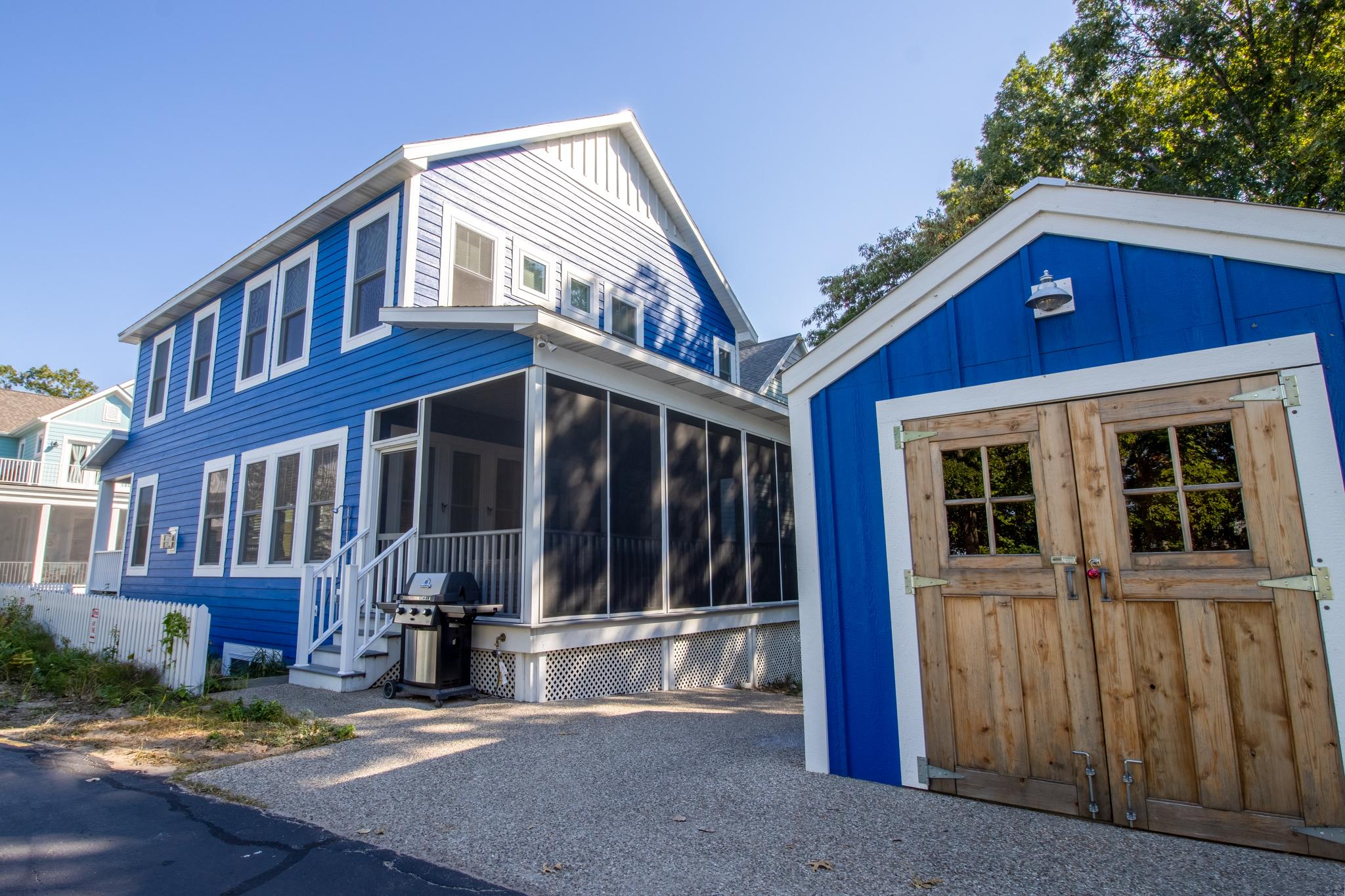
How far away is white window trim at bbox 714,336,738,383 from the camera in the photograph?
14133 millimetres

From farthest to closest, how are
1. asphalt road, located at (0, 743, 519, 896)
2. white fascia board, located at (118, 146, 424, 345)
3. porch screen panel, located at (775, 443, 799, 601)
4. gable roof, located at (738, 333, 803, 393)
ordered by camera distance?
gable roof, located at (738, 333, 803, 393)
porch screen panel, located at (775, 443, 799, 601)
white fascia board, located at (118, 146, 424, 345)
asphalt road, located at (0, 743, 519, 896)

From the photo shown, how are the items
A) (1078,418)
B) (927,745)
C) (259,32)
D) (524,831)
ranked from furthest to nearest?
(259,32) < (927,745) < (1078,418) < (524,831)

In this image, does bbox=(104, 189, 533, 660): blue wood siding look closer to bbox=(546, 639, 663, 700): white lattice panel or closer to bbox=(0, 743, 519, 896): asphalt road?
bbox=(546, 639, 663, 700): white lattice panel

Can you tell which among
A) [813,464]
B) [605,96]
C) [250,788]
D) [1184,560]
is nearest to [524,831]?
[250,788]

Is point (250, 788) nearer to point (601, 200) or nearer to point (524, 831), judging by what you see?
point (524, 831)

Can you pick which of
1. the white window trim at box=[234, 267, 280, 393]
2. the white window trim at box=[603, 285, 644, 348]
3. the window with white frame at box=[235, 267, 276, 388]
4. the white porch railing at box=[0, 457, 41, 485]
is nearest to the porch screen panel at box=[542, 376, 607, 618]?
the white window trim at box=[603, 285, 644, 348]

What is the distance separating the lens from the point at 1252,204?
350cm

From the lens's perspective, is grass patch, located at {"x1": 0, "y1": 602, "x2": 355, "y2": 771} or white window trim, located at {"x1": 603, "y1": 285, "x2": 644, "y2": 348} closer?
grass patch, located at {"x1": 0, "y1": 602, "x2": 355, "y2": 771}

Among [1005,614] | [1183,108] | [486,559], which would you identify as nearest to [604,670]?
[486,559]

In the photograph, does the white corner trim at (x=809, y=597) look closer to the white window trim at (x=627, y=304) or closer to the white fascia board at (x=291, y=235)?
the white fascia board at (x=291, y=235)

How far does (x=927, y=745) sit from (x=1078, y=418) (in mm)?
2043

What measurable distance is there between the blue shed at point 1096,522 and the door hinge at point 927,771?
0.05ft

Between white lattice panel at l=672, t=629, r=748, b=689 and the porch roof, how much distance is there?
327cm

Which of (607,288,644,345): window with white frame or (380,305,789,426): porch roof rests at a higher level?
(607,288,644,345): window with white frame
